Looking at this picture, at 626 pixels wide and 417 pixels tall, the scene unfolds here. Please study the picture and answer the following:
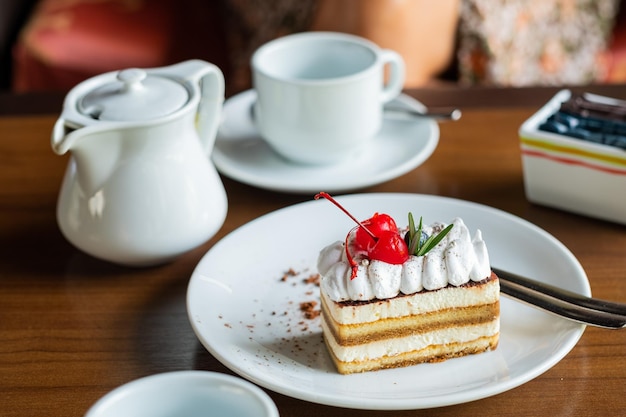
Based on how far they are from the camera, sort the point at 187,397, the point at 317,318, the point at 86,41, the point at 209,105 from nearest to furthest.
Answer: the point at 187,397
the point at 317,318
the point at 209,105
the point at 86,41

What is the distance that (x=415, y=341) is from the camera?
844mm

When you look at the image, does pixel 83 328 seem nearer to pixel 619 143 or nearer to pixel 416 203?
pixel 416 203

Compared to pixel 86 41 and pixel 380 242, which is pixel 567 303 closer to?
pixel 380 242

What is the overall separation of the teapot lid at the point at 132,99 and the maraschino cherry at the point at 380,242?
0.88 ft

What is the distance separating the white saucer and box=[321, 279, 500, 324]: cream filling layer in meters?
0.36

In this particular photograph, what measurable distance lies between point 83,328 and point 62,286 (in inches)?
4.2

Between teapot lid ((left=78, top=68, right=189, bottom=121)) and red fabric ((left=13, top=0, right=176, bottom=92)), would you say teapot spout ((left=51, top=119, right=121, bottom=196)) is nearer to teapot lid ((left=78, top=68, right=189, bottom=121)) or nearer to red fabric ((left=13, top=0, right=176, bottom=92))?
teapot lid ((left=78, top=68, right=189, bottom=121))

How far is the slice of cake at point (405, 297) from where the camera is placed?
32.1 inches

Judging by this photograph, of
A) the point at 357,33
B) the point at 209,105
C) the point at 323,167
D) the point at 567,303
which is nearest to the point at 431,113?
the point at 323,167

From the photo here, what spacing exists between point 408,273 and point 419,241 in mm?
44

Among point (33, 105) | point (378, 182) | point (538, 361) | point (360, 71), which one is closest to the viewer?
point (538, 361)

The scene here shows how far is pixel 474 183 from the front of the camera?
123 centimetres

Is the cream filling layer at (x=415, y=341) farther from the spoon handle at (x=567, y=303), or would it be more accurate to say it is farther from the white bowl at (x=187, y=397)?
the white bowl at (x=187, y=397)

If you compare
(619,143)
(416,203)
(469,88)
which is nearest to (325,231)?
(416,203)
